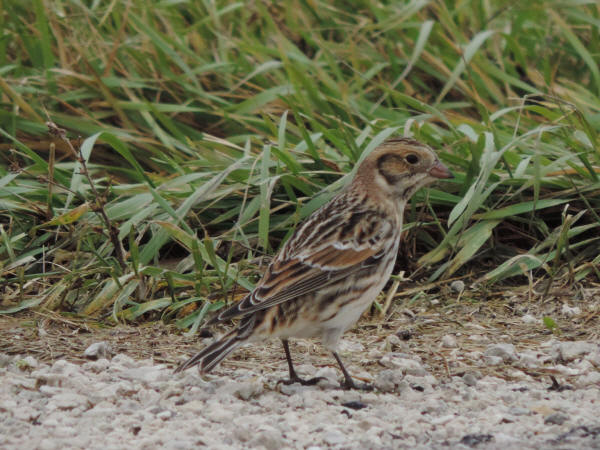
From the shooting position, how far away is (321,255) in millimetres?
4441

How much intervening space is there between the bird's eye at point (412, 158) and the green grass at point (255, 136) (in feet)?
2.11

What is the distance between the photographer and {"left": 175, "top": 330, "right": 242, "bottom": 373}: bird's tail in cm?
402

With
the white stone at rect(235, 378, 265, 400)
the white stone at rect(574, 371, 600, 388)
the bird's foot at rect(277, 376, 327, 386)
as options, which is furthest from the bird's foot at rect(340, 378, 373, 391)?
the white stone at rect(574, 371, 600, 388)

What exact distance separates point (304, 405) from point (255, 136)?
2.82 meters

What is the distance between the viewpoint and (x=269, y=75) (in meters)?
7.42

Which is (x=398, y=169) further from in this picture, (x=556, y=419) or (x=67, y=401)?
(x=67, y=401)

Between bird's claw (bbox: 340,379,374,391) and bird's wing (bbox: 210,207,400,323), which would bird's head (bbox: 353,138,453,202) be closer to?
bird's wing (bbox: 210,207,400,323)

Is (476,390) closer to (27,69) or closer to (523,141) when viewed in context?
(523,141)

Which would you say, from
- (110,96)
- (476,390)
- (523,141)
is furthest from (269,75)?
(476,390)

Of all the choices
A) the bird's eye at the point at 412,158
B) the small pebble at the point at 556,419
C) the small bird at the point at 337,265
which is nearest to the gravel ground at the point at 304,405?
the small pebble at the point at 556,419

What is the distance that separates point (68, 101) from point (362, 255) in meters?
3.30

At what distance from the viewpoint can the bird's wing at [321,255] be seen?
4.23 meters

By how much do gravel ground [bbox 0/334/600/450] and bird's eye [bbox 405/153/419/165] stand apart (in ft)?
2.90

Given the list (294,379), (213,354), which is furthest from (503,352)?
(213,354)
